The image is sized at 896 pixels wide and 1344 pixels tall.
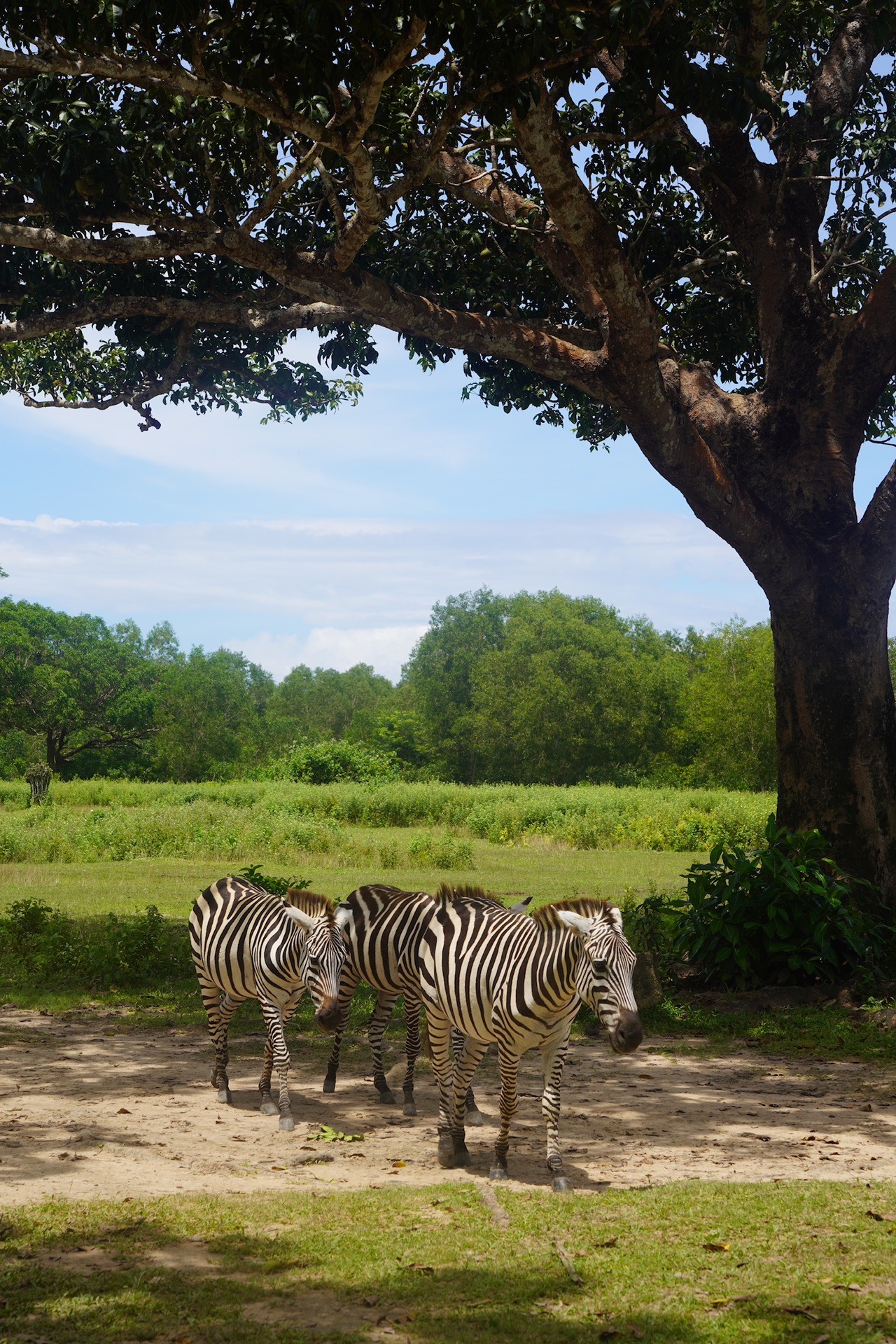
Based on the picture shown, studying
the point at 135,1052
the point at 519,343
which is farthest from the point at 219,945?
the point at 519,343

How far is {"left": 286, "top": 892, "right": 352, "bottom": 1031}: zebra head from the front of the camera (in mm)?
7875

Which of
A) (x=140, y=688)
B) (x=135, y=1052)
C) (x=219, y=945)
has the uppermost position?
(x=140, y=688)

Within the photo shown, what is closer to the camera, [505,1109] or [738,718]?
[505,1109]

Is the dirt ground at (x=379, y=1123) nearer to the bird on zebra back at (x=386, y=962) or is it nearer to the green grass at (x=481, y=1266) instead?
the bird on zebra back at (x=386, y=962)

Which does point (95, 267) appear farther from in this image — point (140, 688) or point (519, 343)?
point (140, 688)

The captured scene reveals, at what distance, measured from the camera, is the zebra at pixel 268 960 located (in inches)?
316

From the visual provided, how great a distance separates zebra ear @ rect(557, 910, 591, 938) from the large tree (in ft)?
23.3

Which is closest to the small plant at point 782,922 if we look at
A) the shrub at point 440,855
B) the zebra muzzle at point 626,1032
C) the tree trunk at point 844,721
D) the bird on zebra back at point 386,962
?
the tree trunk at point 844,721

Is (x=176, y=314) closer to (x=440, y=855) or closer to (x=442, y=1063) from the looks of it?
(x=442, y=1063)

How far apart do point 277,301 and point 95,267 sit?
8.14 feet

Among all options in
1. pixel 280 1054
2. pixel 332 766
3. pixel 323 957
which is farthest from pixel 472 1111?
pixel 332 766

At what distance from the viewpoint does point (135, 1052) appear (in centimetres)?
1077

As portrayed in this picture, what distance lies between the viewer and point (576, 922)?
6.58 metres

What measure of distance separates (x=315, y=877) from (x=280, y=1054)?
16034 millimetres
